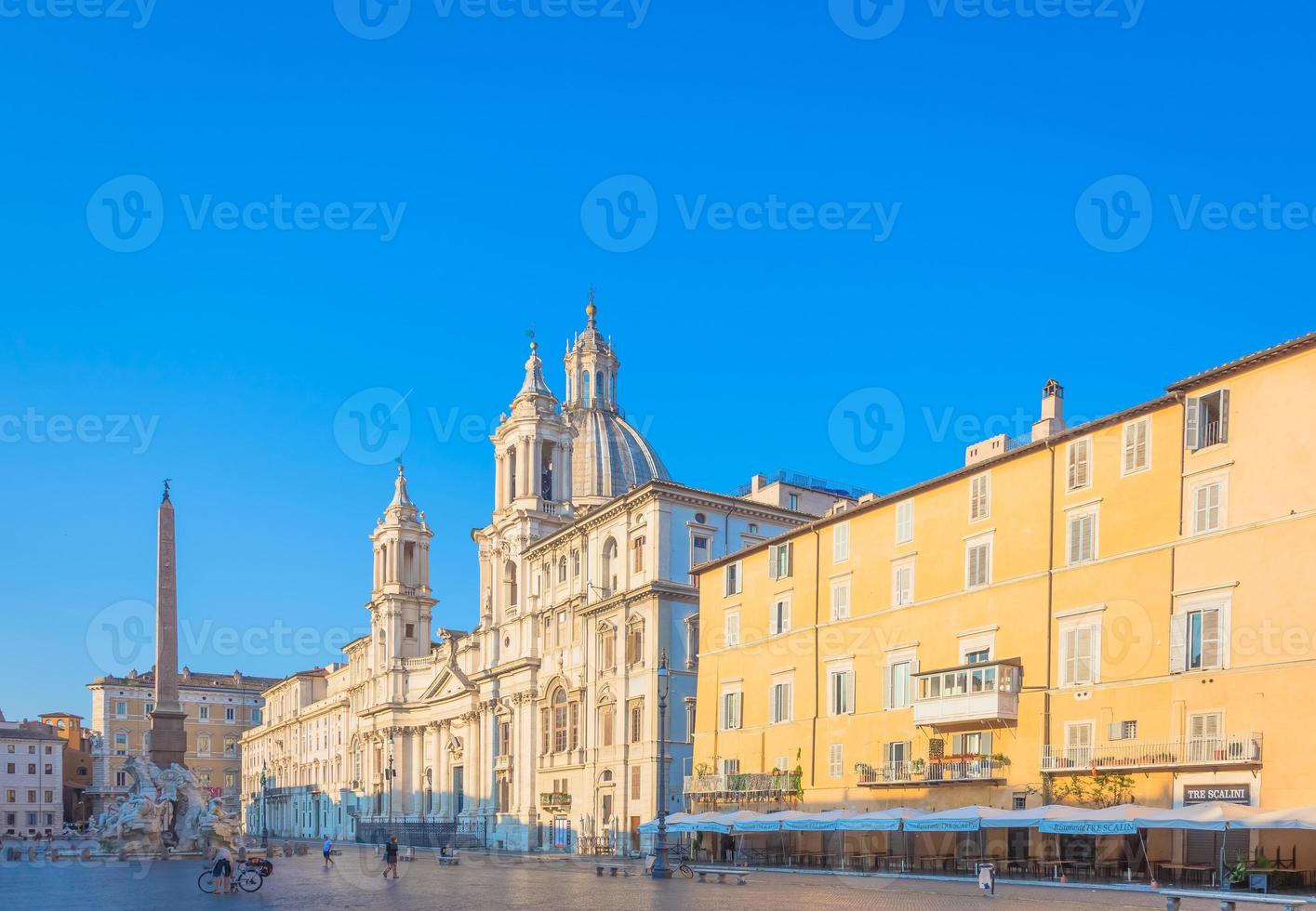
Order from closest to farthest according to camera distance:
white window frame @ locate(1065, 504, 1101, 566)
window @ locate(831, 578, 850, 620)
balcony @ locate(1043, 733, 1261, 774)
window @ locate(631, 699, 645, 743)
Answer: balcony @ locate(1043, 733, 1261, 774) → white window frame @ locate(1065, 504, 1101, 566) → window @ locate(831, 578, 850, 620) → window @ locate(631, 699, 645, 743)

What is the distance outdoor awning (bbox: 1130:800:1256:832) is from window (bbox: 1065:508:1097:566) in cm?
842

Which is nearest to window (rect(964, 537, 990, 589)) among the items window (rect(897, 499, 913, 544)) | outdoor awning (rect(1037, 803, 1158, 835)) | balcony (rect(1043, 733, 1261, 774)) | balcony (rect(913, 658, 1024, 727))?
balcony (rect(913, 658, 1024, 727))

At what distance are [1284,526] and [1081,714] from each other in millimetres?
8490

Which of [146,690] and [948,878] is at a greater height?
[948,878]

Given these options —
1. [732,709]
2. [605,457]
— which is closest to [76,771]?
[605,457]

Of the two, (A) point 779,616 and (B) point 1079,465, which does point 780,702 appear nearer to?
(A) point 779,616

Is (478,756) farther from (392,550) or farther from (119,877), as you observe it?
(119,877)

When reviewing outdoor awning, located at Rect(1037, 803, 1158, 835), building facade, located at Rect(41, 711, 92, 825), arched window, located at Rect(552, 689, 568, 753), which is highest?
outdoor awning, located at Rect(1037, 803, 1158, 835)

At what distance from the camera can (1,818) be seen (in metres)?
143

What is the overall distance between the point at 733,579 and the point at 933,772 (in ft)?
54.6

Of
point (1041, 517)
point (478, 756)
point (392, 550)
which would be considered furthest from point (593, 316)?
point (1041, 517)

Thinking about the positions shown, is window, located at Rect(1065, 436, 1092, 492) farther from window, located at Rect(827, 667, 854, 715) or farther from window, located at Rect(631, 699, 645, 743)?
window, located at Rect(631, 699, 645, 743)

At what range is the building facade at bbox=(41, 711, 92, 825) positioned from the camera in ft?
527

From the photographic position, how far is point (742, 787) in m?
53.4
